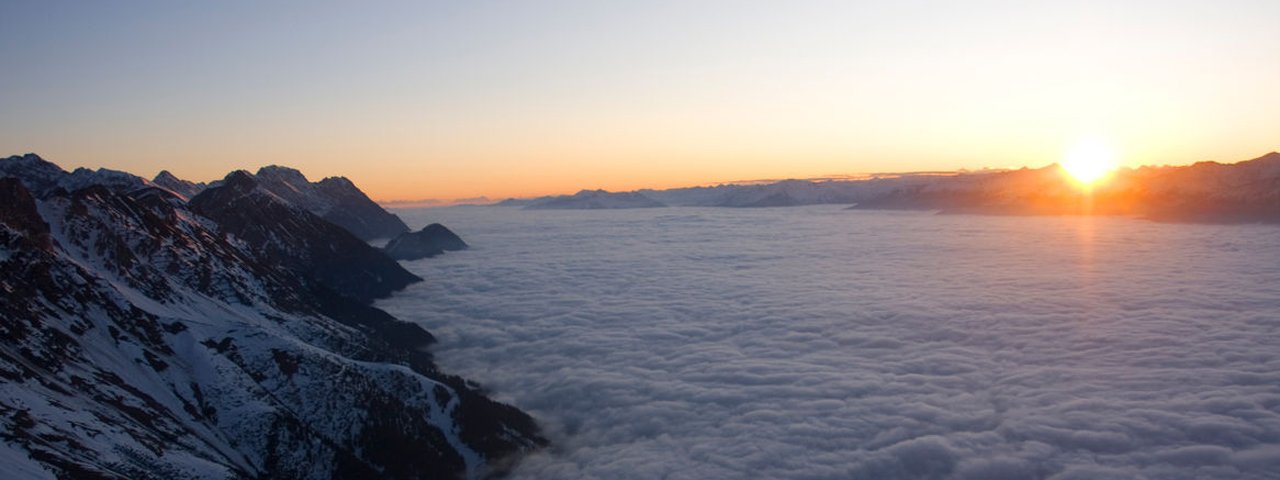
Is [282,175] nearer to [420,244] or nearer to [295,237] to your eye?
[420,244]

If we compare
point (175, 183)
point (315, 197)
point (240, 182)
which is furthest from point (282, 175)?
point (240, 182)

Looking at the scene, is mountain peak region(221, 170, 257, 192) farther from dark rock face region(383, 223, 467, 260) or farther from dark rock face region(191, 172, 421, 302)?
dark rock face region(383, 223, 467, 260)

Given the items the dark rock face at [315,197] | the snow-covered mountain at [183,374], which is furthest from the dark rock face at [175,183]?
the snow-covered mountain at [183,374]

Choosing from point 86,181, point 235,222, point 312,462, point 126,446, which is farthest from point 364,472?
point 86,181

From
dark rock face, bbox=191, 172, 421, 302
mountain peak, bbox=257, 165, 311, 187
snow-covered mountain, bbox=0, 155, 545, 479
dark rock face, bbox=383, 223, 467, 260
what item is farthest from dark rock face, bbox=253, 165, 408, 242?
snow-covered mountain, bbox=0, 155, 545, 479

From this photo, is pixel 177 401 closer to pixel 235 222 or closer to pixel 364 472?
pixel 364 472

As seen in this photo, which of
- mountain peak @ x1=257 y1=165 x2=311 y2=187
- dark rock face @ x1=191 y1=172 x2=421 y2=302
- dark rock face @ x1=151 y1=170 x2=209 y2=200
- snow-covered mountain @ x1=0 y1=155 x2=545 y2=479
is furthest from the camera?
mountain peak @ x1=257 y1=165 x2=311 y2=187
